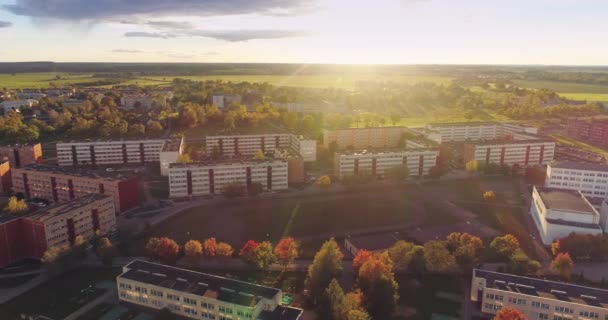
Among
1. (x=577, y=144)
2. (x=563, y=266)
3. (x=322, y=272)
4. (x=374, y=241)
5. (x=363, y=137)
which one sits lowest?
(x=374, y=241)

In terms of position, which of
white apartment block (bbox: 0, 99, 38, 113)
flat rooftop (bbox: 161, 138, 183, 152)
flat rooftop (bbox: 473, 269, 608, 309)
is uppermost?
white apartment block (bbox: 0, 99, 38, 113)

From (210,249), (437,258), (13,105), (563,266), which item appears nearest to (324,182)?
(210,249)

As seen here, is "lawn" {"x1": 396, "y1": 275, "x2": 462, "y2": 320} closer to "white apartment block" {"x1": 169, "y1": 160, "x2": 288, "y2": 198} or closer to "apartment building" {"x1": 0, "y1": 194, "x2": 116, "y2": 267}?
"white apartment block" {"x1": 169, "y1": 160, "x2": 288, "y2": 198}

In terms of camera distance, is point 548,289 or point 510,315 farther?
point 548,289

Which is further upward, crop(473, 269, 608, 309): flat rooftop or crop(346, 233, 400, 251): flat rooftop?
crop(473, 269, 608, 309): flat rooftop

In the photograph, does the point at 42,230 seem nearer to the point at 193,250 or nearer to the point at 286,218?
the point at 193,250

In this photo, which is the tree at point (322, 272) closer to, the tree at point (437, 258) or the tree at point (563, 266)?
the tree at point (437, 258)

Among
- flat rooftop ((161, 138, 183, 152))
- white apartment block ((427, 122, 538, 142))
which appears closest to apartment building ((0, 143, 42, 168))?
flat rooftop ((161, 138, 183, 152))

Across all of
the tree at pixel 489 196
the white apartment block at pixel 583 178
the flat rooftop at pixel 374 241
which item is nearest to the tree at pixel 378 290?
the flat rooftop at pixel 374 241

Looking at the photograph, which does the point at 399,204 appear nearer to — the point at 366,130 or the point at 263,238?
the point at 263,238
